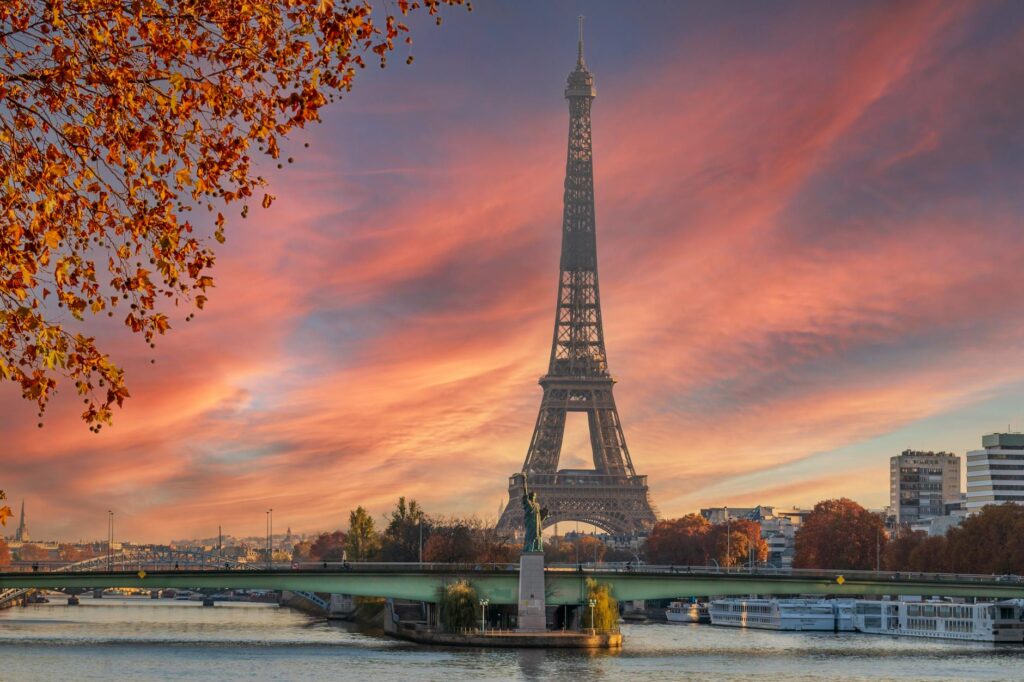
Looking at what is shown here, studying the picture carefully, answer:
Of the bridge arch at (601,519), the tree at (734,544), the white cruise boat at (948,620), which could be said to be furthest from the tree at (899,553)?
the bridge arch at (601,519)

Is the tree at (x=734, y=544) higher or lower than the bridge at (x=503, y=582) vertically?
higher

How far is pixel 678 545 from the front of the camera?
7003 inches

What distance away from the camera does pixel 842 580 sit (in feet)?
286

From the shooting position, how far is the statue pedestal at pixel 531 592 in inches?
3332

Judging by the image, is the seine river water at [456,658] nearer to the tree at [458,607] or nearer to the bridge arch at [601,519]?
the tree at [458,607]

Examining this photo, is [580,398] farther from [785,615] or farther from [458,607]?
Result: [458,607]

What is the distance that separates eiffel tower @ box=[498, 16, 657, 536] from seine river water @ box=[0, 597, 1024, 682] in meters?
60.0

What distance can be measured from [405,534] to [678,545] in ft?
193

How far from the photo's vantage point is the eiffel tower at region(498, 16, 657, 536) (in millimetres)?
163750

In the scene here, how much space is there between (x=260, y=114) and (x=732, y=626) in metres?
113

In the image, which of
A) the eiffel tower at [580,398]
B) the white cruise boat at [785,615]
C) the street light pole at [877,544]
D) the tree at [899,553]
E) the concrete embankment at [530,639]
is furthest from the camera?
the eiffel tower at [580,398]

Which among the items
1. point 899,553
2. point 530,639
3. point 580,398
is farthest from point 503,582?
point 580,398

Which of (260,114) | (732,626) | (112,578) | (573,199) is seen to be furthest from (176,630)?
(260,114)

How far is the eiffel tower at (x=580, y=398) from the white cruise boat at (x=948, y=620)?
2004 inches
